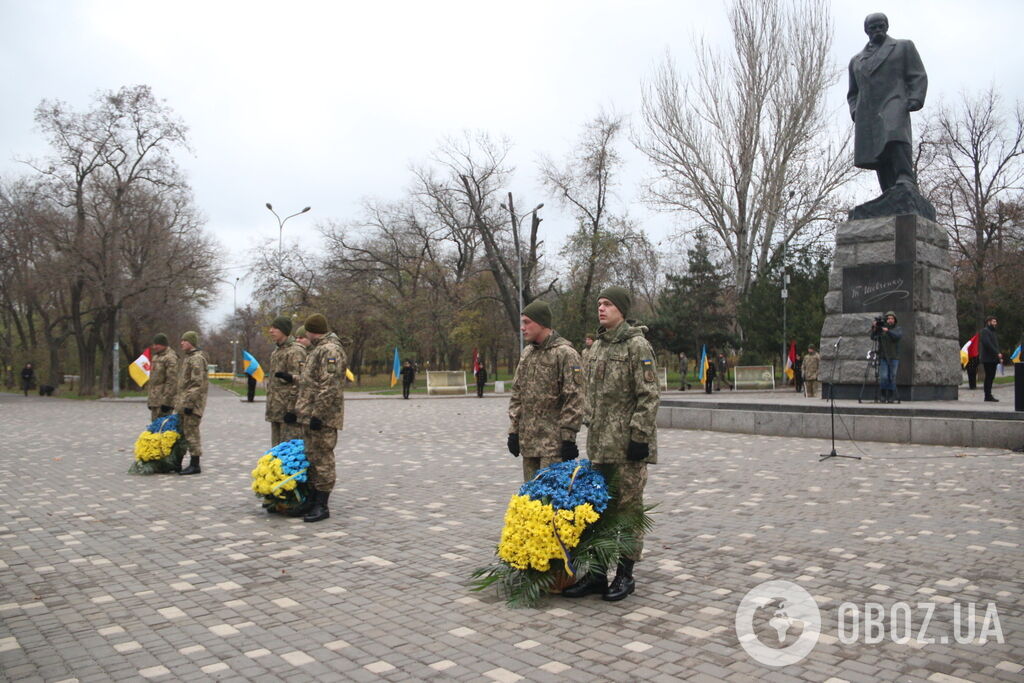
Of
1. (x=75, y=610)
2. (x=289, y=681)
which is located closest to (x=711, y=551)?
(x=289, y=681)

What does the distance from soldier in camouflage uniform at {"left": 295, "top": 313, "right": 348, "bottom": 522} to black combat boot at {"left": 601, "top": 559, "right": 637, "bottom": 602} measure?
3.58m

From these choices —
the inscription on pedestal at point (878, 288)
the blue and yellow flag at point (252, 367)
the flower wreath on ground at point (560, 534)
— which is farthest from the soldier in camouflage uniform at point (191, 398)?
the inscription on pedestal at point (878, 288)

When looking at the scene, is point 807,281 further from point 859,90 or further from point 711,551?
point 711,551

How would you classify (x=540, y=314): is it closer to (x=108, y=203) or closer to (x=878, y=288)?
(x=878, y=288)

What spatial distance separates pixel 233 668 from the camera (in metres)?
4.04

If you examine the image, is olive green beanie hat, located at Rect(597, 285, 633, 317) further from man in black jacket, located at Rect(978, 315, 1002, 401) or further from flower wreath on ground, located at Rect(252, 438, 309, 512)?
man in black jacket, located at Rect(978, 315, 1002, 401)

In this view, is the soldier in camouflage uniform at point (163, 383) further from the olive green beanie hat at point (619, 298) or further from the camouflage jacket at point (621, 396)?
the olive green beanie hat at point (619, 298)

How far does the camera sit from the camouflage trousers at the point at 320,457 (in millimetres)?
7805

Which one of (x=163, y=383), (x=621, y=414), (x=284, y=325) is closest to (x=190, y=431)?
(x=163, y=383)

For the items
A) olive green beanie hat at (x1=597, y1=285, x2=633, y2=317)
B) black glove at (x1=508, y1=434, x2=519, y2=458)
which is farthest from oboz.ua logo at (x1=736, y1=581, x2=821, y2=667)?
olive green beanie hat at (x1=597, y1=285, x2=633, y2=317)

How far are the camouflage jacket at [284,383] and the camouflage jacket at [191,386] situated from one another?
Result: 7.24 feet

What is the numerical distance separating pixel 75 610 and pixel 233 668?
1651 mm

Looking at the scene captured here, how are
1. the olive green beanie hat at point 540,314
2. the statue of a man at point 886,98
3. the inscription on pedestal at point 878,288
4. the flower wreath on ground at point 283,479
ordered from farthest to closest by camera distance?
the statue of a man at point 886,98, the inscription on pedestal at point 878,288, the flower wreath on ground at point 283,479, the olive green beanie hat at point 540,314

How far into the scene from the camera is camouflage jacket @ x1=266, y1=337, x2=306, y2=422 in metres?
8.86
